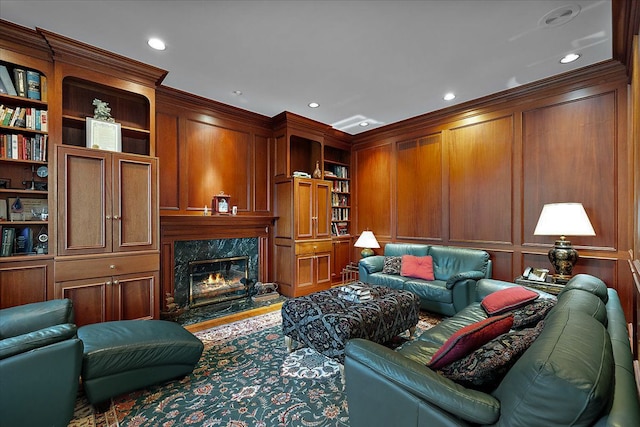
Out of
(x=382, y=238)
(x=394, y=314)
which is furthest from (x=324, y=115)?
(x=394, y=314)

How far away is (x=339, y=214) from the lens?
5.85 meters

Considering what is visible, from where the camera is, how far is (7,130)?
8.71ft

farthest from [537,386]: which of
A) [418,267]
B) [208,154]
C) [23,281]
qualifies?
[208,154]

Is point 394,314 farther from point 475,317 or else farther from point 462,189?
point 462,189

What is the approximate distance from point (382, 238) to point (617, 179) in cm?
318

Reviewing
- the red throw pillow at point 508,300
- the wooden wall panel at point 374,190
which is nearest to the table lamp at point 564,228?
the red throw pillow at point 508,300

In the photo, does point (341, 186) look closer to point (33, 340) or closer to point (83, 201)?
point (83, 201)

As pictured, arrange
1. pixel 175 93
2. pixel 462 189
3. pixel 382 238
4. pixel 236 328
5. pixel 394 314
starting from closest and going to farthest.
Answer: pixel 394 314, pixel 236 328, pixel 175 93, pixel 462 189, pixel 382 238

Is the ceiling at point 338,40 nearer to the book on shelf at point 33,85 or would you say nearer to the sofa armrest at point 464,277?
the book on shelf at point 33,85

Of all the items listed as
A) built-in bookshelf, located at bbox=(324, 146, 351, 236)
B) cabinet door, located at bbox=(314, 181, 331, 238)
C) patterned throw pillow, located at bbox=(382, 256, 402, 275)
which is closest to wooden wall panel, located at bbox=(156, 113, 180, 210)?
cabinet door, located at bbox=(314, 181, 331, 238)

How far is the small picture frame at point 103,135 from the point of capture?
293 cm

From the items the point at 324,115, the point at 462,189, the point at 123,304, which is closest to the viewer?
the point at 123,304

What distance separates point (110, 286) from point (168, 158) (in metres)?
1.71

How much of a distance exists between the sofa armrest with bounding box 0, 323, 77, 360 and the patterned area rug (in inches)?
24.0
